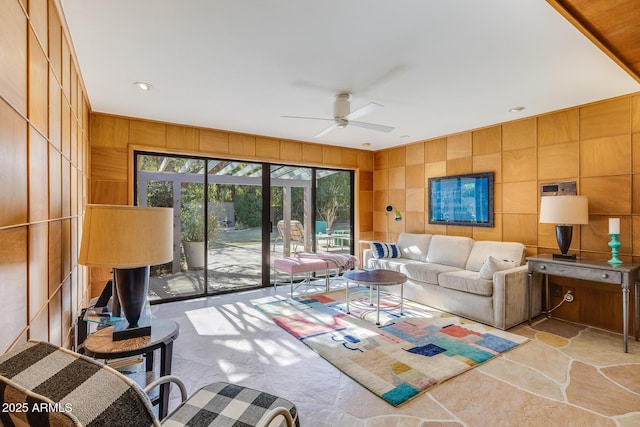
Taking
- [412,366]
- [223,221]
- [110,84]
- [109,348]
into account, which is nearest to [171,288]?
[223,221]

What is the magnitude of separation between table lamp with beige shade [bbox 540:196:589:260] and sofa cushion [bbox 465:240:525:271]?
1.69 ft

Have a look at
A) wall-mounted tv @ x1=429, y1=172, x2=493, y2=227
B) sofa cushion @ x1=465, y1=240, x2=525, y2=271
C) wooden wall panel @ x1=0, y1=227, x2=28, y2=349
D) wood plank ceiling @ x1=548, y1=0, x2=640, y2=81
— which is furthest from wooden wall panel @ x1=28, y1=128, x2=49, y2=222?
wall-mounted tv @ x1=429, y1=172, x2=493, y2=227

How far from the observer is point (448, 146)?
17.3ft

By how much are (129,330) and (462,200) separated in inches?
187

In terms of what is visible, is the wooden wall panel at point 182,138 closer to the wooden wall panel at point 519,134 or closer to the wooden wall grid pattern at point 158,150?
the wooden wall grid pattern at point 158,150

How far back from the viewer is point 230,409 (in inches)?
58.1

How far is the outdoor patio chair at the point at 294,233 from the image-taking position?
562cm

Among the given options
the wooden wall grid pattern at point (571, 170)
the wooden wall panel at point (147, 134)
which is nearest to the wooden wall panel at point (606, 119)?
the wooden wall grid pattern at point (571, 170)

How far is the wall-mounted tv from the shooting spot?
185 inches

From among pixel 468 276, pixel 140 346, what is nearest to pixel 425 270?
pixel 468 276

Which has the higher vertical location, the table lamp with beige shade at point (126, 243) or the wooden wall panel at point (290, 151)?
the wooden wall panel at point (290, 151)

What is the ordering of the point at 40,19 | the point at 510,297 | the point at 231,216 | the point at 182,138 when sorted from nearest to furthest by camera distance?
the point at 40,19 → the point at 510,297 → the point at 182,138 → the point at 231,216

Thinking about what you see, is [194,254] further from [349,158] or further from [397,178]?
[397,178]

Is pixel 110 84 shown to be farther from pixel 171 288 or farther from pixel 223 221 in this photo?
pixel 171 288
